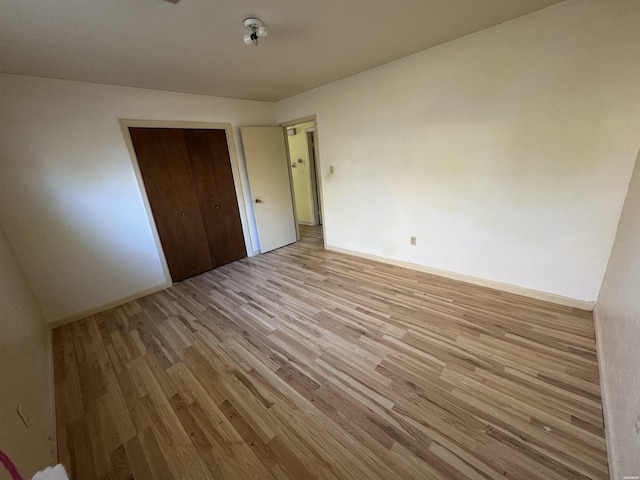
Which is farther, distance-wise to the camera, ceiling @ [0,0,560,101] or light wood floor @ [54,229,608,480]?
ceiling @ [0,0,560,101]

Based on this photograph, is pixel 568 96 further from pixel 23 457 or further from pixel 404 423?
pixel 23 457

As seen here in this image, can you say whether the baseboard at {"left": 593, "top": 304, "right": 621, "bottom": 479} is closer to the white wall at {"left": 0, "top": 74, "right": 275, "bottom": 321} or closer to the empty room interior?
the empty room interior

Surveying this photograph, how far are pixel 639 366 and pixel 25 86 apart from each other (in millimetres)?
4540

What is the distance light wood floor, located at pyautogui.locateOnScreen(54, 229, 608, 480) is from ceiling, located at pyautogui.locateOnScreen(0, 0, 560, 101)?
2.32m

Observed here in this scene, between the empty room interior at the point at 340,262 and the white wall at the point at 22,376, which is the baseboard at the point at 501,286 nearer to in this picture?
the empty room interior at the point at 340,262

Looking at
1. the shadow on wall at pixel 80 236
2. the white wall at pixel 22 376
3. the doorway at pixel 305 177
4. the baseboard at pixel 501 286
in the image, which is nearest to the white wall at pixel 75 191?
the shadow on wall at pixel 80 236

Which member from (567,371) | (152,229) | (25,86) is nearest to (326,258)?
(152,229)

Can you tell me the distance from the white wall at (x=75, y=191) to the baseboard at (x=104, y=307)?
31 millimetres

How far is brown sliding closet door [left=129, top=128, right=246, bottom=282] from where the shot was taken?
2982 mm

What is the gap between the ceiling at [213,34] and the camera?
1.48 m

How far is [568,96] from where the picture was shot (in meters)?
1.84

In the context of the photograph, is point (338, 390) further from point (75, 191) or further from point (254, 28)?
point (75, 191)

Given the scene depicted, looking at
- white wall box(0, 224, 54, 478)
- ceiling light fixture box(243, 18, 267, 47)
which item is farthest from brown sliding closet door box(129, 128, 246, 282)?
ceiling light fixture box(243, 18, 267, 47)

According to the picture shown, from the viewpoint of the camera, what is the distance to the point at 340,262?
354 cm
